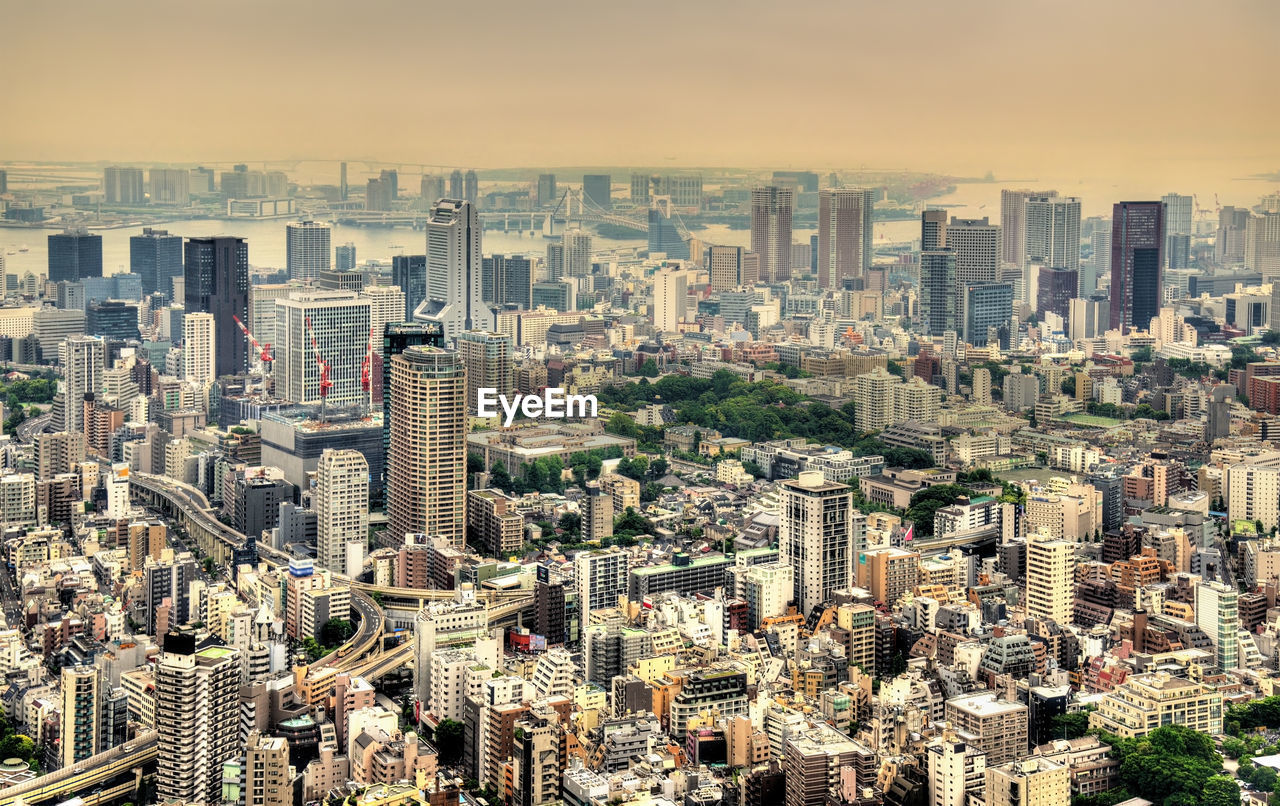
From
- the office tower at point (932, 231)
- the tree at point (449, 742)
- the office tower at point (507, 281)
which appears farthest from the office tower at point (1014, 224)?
Result: the tree at point (449, 742)

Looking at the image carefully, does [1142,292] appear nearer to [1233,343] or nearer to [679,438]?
[1233,343]

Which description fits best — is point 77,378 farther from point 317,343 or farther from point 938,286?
point 938,286

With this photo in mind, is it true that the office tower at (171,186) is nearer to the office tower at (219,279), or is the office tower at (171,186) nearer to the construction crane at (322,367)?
the office tower at (219,279)

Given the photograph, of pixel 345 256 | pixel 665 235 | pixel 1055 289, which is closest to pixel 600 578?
pixel 345 256

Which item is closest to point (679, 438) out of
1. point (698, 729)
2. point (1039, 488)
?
point (1039, 488)

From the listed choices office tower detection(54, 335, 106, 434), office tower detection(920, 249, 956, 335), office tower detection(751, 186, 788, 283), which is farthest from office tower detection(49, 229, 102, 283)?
office tower detection(920, 249, 956, 335)

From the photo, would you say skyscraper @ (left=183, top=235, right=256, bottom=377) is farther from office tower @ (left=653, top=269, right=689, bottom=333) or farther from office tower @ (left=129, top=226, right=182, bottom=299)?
office tower @ (left=653, top=269, right=689, bottom=333)
